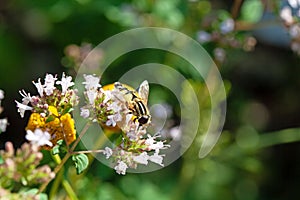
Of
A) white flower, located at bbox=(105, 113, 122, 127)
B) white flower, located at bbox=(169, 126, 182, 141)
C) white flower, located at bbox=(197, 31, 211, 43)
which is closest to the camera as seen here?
white flower, located at bbox=(105, 113, 122, 127)

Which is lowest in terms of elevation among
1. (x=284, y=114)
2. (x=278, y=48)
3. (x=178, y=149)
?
(x=284, y=114)

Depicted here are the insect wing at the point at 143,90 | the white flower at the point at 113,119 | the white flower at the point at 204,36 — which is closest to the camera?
the white flower at the point at 113,119

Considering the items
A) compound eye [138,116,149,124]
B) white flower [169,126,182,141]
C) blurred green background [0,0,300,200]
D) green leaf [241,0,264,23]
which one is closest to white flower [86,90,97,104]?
compound eye [138,116,149,124]

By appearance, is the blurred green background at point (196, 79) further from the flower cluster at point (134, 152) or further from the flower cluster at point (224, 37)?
the flower cluster at point (134, 152)

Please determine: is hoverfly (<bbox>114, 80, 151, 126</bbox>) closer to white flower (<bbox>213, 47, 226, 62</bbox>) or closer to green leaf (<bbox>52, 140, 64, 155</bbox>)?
green leaf (<bbox>52, 140, 64, 155</bbox>)

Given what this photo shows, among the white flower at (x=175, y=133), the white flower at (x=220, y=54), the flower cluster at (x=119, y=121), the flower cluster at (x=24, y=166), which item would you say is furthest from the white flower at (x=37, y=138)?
the white flower at (x=220, y=54)

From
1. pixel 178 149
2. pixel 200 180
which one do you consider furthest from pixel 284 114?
pixel 178 149

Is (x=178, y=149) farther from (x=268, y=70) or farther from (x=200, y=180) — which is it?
(x=268, y=70)
